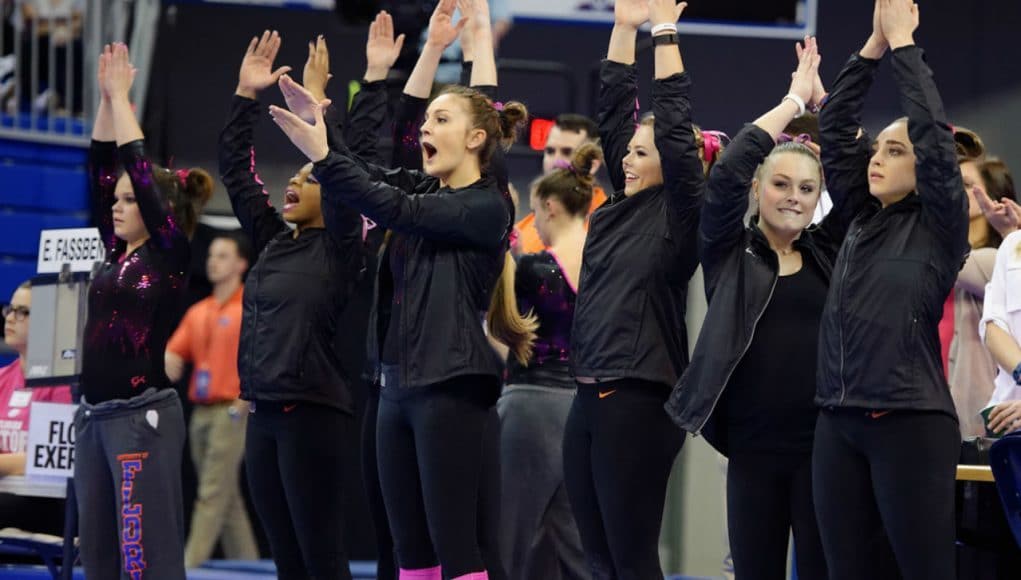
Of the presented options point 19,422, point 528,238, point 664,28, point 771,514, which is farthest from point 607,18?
point 771,514

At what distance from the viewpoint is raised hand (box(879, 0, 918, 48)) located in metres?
3.56

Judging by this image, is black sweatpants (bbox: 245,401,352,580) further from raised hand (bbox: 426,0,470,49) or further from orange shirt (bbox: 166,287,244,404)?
orange shirt (bbox: 166,287,244,404)

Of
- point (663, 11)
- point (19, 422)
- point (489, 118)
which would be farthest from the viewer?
point (19, 422)

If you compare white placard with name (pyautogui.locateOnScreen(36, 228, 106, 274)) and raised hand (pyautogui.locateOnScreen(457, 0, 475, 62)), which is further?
white placard with name (pyautogui.locateOnScreen(36, 228, 106, 274))

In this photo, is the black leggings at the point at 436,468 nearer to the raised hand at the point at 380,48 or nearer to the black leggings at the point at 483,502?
the black leggings at the point at 483,502

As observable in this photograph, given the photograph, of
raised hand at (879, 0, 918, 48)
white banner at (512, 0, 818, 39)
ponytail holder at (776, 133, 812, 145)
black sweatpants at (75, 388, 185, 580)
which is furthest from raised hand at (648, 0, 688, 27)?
white banner at (512, 0, 818, 39)

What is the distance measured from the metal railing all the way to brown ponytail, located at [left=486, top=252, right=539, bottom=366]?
424 cm

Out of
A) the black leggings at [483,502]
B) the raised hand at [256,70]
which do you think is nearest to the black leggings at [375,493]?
the black leggings at [483,502]

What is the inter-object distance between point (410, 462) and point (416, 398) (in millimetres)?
180

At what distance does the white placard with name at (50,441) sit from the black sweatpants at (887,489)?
3061mm

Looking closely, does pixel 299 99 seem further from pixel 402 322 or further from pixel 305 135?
pixel 402 322

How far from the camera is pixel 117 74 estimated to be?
193 inches

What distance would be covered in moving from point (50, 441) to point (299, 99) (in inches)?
82.2

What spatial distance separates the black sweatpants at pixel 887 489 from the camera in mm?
3326
